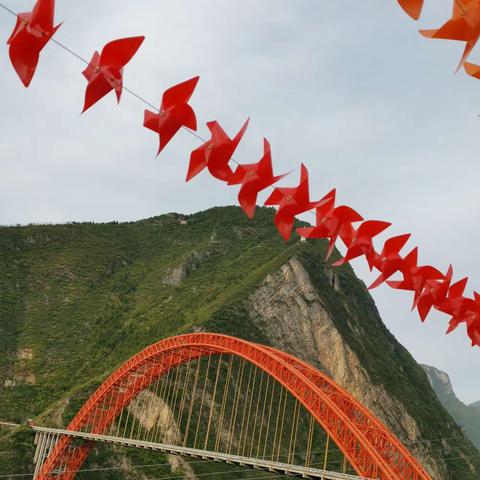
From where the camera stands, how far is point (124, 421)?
58.8m

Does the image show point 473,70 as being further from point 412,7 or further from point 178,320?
point 178,320

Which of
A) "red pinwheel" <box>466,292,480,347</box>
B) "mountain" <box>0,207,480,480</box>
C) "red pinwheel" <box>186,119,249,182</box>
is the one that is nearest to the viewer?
"red pinwheel" <box>186,119,249,182</box>

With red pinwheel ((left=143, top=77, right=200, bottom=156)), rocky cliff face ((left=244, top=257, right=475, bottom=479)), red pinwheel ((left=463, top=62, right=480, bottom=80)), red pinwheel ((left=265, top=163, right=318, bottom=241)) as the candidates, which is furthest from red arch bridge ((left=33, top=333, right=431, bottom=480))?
red pinwheel ((left=463, top=62, right=480, bottom=80))

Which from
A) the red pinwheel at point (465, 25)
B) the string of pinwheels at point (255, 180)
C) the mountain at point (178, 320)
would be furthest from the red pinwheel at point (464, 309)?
the mountain at point (178, 320)

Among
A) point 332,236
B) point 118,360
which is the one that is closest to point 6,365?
point 118,360

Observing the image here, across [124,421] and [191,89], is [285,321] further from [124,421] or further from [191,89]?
[191,89]

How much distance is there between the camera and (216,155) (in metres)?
4.89

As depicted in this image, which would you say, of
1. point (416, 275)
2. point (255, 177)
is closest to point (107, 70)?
point (255, 177)

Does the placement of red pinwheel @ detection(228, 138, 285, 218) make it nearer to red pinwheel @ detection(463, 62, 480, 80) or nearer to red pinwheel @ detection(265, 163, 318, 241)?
red pinwheel @ detection(265, 163, 318, 241)

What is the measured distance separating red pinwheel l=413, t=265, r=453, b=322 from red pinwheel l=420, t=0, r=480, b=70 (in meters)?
2.60

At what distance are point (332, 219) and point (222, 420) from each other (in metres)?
52.1

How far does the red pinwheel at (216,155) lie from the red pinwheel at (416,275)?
188cm

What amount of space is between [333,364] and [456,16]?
7830 centimetres

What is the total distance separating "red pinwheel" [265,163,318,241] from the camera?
512 cm
